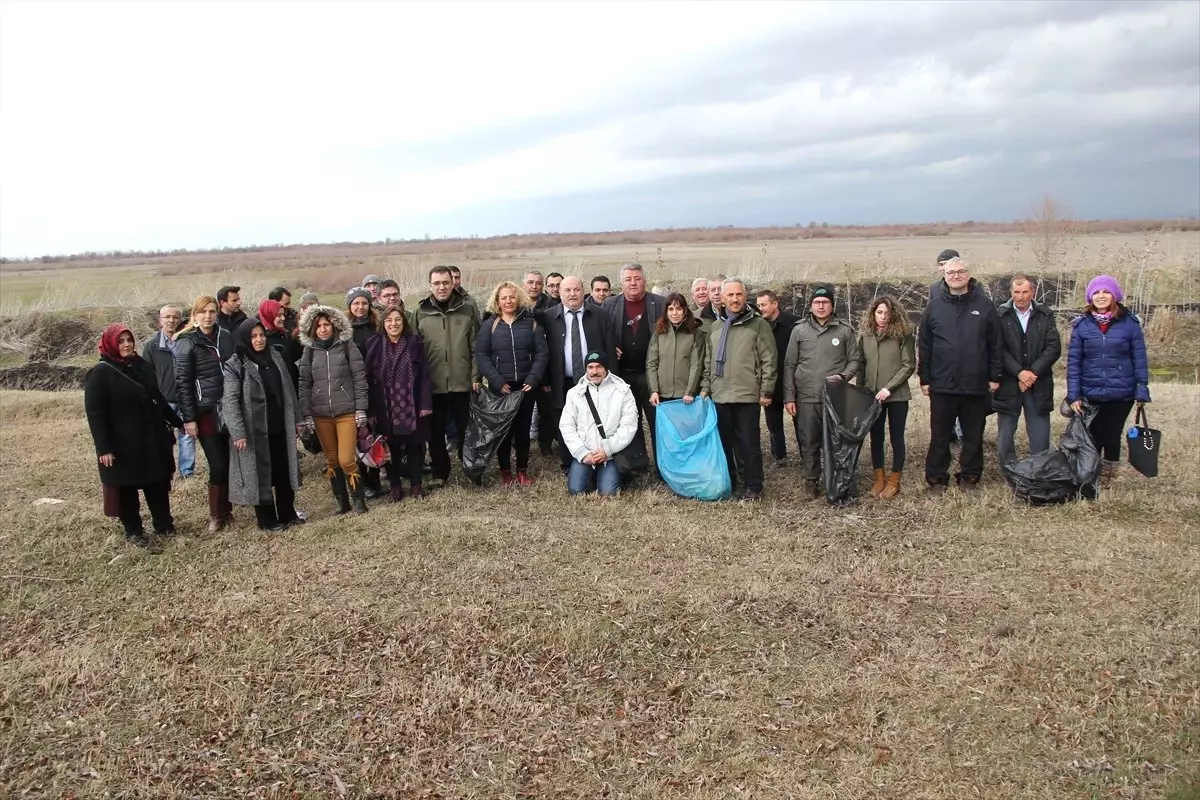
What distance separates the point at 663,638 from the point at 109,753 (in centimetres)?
285

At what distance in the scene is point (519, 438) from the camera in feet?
25.5

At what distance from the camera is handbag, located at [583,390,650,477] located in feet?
23.9

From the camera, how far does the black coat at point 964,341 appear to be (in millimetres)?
6711

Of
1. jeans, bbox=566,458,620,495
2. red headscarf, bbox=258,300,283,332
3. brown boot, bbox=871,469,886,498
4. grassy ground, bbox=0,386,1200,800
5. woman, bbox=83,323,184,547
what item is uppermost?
red headscarf, bbox=258,300,283,332

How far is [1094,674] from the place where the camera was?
4457mm

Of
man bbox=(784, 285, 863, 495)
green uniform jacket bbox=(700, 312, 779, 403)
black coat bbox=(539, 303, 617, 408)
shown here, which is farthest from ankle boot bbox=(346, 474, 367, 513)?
man bbox=(784, 285, 863, 495)

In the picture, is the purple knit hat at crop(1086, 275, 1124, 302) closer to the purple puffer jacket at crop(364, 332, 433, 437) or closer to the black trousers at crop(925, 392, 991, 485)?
the black trousers at crop(925, 392, 991, 485)

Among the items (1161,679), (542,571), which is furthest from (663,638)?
(1161,679)

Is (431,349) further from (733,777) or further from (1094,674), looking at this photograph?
(1094,674)

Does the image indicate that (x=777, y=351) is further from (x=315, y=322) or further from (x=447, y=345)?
(x=315, y=322)

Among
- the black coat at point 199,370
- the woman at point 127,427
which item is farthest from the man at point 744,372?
the woman at point 127,427

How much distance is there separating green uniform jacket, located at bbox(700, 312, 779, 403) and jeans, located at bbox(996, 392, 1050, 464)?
200 centimetres

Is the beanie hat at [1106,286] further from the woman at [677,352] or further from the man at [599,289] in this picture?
the man at [599,289]

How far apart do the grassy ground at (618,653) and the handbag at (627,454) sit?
0.65 metres
